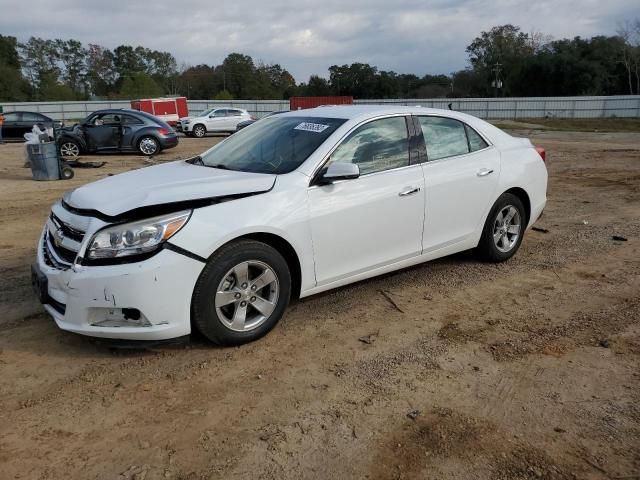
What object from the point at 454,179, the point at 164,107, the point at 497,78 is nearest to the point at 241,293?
the point at 454,179

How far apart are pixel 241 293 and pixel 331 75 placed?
86.6 metres

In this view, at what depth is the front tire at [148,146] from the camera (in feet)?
53.7

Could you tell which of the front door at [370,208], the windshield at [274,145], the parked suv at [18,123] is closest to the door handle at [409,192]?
the front door at [370,208]

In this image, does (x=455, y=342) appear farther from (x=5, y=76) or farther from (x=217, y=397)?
(x=5, y=76)

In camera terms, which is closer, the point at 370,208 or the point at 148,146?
the point at 370,208

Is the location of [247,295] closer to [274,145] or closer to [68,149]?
[274,145]

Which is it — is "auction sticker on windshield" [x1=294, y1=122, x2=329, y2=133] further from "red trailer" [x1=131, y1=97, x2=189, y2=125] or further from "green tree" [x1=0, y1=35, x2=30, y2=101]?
"green tree" [x1=0, y1=35, x2=30, y2=101]

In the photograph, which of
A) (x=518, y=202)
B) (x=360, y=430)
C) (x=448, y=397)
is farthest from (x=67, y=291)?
(x=518, y=202)

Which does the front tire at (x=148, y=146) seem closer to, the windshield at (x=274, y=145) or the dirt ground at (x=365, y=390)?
the dirt ground at (x=365, y=390)

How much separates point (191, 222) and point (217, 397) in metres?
1.08

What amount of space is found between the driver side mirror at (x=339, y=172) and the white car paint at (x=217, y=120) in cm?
2502

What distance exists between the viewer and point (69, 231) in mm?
3670

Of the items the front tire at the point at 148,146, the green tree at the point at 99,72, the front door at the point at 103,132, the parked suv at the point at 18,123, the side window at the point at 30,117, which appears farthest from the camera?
the green tree at the point at 99,72

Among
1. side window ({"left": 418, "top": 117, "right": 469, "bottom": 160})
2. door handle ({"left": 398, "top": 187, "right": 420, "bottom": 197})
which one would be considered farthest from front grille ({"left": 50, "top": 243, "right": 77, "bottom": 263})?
side window ({"left": 418, "top": 117, "right": 469, "bottom": 160})
